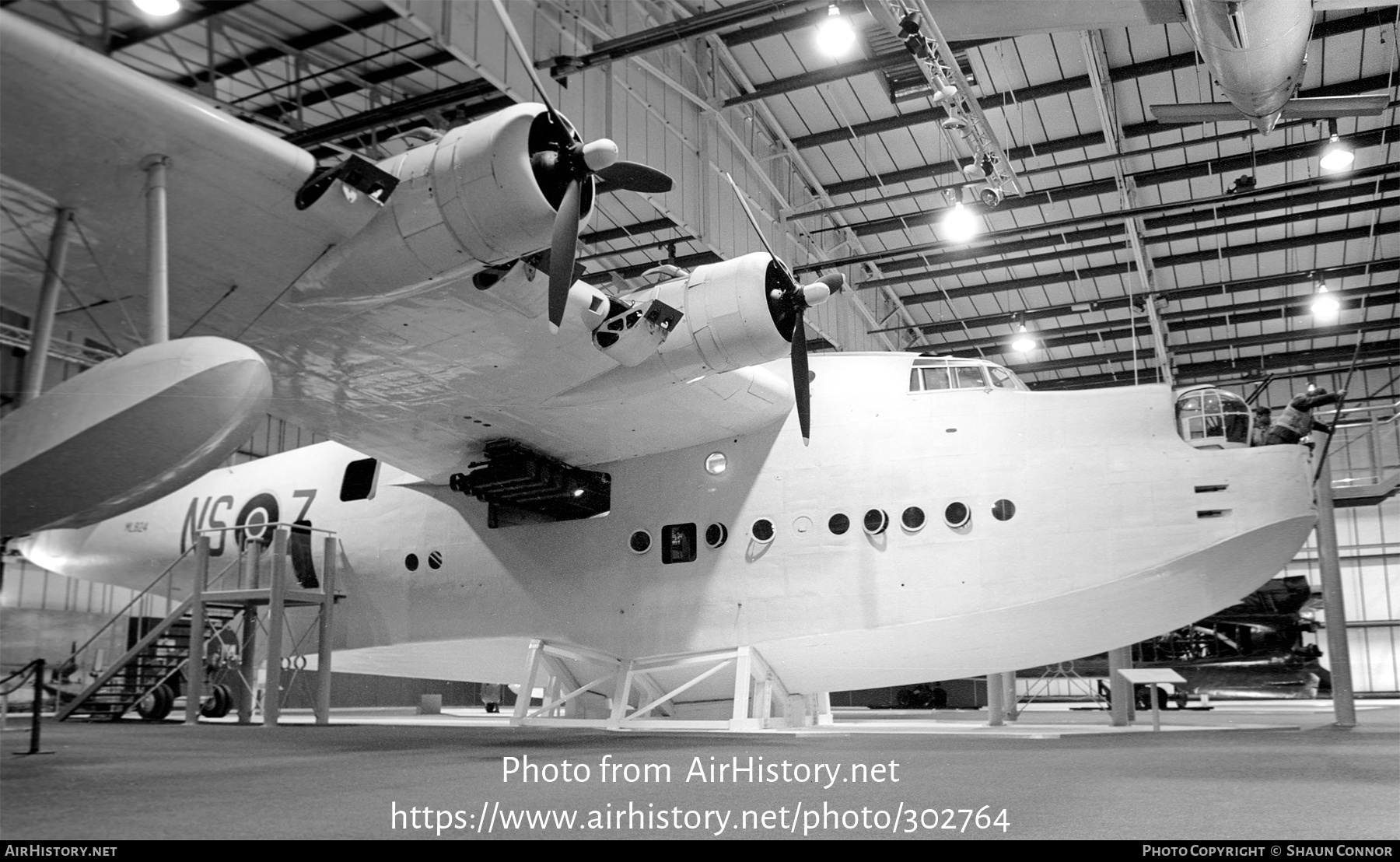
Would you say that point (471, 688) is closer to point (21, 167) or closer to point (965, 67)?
point (965, 67)

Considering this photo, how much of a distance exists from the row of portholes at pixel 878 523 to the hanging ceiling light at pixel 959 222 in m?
8.11

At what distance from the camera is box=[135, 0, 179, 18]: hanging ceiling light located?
14.4 feet

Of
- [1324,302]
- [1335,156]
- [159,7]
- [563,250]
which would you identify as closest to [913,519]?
[563,250]

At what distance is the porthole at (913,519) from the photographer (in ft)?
36.7

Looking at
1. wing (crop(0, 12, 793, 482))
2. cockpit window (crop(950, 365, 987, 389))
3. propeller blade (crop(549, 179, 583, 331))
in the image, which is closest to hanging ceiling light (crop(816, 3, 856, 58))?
cockpit window (crop(950, 365, 987, 389))

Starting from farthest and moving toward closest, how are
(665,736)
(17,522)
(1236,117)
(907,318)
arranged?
(907,318), (1236,117), (665,736), (17,522)

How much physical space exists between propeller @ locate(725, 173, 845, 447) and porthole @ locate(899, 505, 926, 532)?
169cm

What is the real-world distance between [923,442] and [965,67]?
9020 millimetres

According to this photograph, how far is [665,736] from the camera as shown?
34.5 ft

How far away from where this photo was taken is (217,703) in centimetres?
1504

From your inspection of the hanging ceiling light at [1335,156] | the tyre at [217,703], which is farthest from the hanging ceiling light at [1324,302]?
the tyre at [217,703]

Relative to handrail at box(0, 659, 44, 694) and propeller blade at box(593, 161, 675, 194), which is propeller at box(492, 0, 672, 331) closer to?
propeller blade at box(593, 161, 675, 194)

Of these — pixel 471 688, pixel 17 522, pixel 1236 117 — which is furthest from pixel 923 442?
pixel 471 688

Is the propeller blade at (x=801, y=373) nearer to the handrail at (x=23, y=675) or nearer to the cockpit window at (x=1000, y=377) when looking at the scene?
the cockpit window at (x=1000, y=377)
